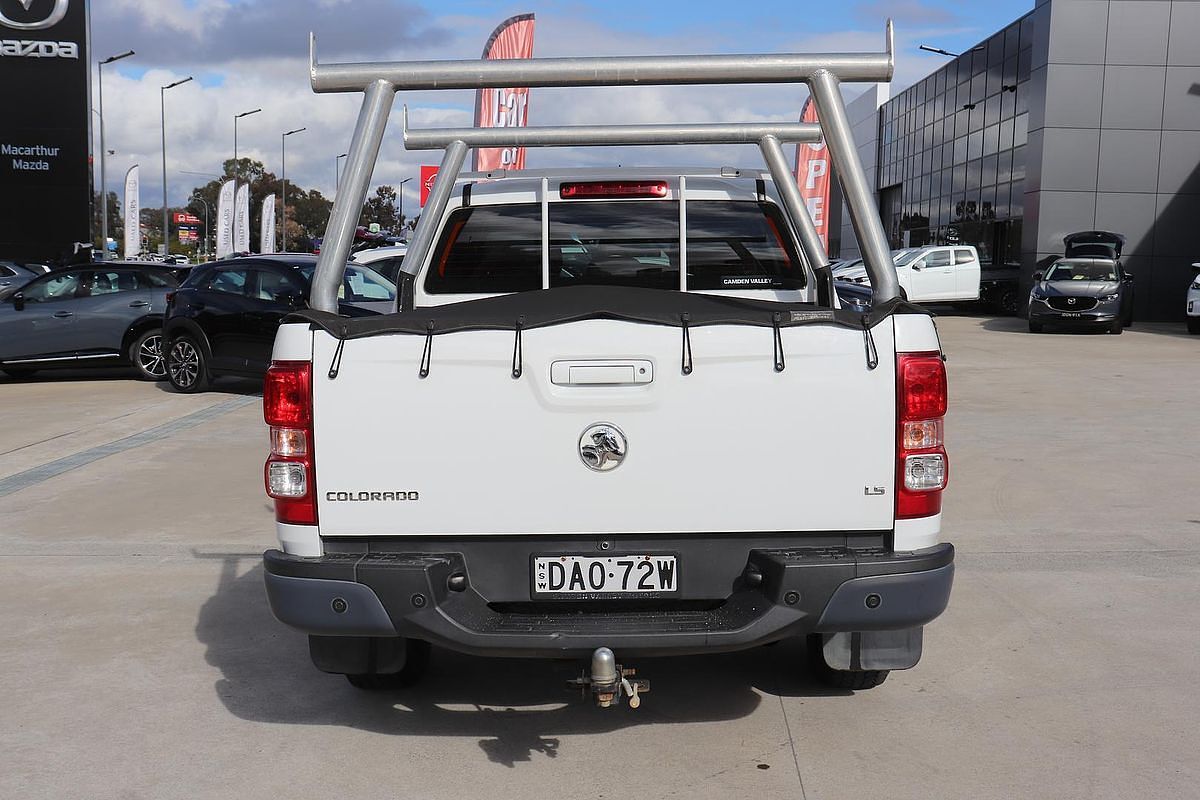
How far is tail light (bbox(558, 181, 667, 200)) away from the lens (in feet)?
16.5

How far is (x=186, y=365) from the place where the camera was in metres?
14.2

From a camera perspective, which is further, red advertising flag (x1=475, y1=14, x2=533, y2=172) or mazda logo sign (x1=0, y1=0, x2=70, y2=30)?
mazda logo sign (x1=0, y1=0, x2=70, y2=30)

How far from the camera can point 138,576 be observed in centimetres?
626

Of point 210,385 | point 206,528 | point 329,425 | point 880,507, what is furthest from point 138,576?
point 210,385

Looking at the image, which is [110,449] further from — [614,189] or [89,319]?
[614,189]

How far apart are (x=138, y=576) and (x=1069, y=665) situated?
4.46m

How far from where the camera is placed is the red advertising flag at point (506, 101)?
2044 centimetres

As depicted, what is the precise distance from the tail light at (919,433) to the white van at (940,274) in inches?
1088

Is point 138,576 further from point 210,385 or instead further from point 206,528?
point 210,385

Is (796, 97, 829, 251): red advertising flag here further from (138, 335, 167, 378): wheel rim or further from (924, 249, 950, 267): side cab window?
(138, 335, 167, 378): wheel rim

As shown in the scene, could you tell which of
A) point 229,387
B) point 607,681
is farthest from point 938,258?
point 607,681

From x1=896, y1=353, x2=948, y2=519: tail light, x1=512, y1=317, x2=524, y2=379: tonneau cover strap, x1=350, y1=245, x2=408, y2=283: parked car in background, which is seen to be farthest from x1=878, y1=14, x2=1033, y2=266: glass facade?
x1=512, y1=317, x2=524, y2=379: tonneau cover strap

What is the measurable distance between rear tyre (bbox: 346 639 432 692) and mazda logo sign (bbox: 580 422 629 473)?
1225 millimetres

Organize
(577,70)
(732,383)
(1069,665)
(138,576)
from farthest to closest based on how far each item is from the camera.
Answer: (138,576) → (1069,665) → (577,70) → (732,383)
